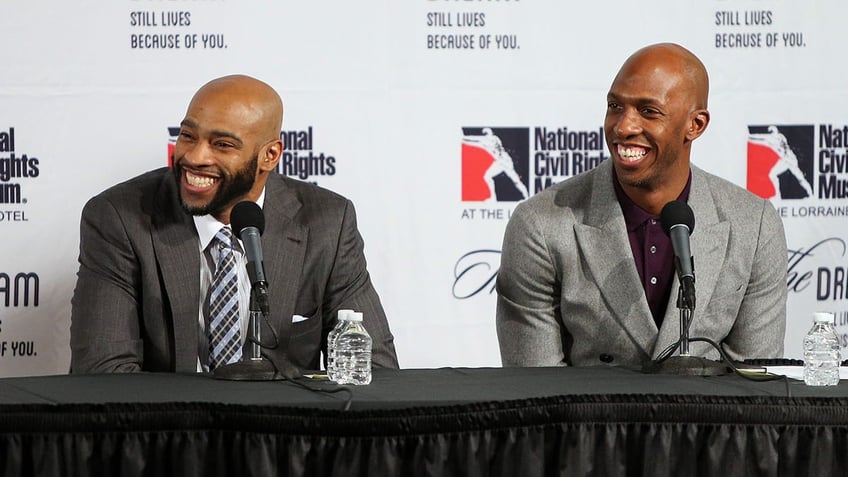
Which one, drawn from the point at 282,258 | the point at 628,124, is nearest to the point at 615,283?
the point at 628,124

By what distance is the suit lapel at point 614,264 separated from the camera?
311cm

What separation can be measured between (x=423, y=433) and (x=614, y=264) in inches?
47.3

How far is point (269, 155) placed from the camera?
326 cm

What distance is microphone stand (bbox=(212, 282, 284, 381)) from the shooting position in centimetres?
243

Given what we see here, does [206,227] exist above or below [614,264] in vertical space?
above

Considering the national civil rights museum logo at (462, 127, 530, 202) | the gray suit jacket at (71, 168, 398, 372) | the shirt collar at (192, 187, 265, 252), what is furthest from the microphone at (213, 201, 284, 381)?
the national civil rights museum logo at (462, 127, 530, 202)

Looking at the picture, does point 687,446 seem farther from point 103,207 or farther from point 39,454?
point 103,207

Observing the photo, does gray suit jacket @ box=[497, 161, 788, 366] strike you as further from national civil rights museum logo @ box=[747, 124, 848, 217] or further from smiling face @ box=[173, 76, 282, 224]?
national civil rights museum logo @ box=[747, 124, 848, 217]

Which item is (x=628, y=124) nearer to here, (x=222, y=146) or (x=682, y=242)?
(x=682, y=242)

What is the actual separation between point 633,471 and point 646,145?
1277mm

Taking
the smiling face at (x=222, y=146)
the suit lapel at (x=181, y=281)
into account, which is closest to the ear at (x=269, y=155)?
the smiling face at (x=222, y=146)

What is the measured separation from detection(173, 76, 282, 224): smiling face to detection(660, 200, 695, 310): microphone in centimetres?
124

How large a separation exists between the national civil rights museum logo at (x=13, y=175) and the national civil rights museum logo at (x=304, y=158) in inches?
20.8

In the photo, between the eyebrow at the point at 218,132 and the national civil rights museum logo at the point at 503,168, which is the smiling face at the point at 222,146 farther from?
the national civil rights museum logo at the point at 503,168
